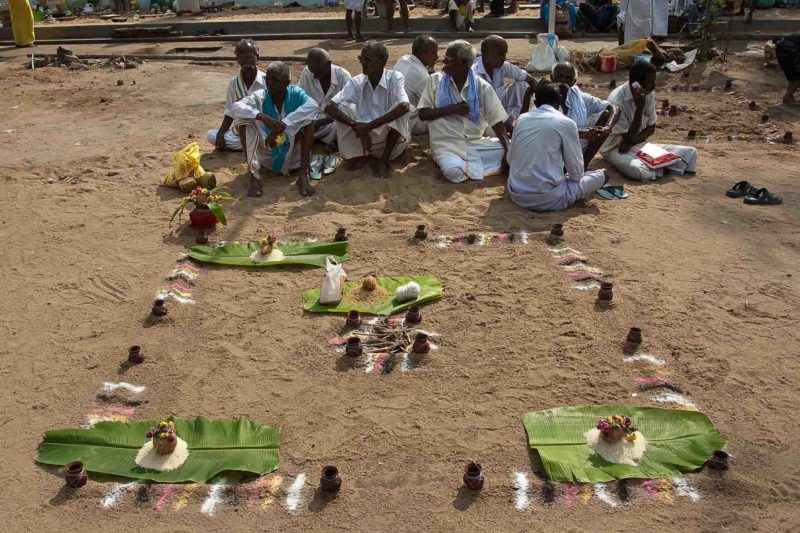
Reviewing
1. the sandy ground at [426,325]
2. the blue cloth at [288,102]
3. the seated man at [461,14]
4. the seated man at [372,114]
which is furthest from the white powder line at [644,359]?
the seated man at [461,14]

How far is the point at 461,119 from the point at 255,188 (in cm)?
249

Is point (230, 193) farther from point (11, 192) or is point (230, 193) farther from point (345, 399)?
point (345, 399)

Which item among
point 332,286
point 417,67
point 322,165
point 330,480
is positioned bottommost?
point 330,480

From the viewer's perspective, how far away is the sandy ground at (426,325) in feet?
12.2

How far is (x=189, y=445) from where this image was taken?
4.10 metres

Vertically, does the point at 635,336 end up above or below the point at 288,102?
below

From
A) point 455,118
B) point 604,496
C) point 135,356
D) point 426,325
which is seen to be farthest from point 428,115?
point 604,496

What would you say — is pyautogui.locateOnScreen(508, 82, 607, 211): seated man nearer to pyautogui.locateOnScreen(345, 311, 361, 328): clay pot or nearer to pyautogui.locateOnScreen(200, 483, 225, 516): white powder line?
pyautogui.locateOnScreen(345, 311, 361, 328): clay pot

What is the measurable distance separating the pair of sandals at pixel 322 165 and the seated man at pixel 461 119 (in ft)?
3.82

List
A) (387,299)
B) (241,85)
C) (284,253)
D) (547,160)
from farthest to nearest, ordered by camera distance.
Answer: (241,85) → (547,160) → (284,253) → (387,299)

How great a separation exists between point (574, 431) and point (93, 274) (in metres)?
4.28

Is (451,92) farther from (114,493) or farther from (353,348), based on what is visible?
(114,493)

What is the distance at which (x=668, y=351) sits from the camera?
4.84 metres

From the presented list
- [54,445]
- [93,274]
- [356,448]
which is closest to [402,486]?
[356,448]
